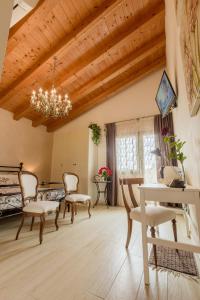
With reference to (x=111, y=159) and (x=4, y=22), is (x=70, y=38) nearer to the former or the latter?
(x=4, y=22)

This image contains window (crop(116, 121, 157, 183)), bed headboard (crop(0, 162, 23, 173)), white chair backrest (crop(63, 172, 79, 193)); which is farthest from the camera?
window (crop(116, 121, 157, 183))

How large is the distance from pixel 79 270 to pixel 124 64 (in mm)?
4212

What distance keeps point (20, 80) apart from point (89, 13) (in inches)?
81.1

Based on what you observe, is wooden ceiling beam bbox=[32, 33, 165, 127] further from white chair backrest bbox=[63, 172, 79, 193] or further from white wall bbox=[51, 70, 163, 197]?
white chair backrest bbox=[63, 172, 79, 193]

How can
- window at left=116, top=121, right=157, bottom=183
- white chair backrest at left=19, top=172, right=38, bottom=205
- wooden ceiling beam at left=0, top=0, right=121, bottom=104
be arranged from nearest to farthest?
white chair backrest at left=19, top=172, right=38, bottom=205 < wooden ceiling beam at left=0, top=0, right=121, bottom=104 < window at left=116, top=121, right=157, bottom=183

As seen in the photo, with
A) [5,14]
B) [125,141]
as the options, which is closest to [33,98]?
[5,14]

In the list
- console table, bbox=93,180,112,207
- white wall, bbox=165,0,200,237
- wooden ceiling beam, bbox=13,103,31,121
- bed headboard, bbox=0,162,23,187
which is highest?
wooden ceiling beam, bbox=13,103,31,121

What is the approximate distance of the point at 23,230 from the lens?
2.35m

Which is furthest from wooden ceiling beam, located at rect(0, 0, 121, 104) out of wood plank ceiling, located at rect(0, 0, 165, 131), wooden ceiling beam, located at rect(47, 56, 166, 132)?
wooden ceiling beam, located at rect(47, 56, 166, 132)

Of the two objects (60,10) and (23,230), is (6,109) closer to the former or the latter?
(60,10)

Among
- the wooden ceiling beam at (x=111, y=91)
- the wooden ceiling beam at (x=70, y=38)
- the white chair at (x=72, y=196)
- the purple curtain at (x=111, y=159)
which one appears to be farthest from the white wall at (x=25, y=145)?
the purple curtain at (x=111, y=159)

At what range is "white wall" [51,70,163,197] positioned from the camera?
4492 millimetres

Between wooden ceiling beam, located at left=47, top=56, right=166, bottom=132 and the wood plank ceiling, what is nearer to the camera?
the wood plank ceiling

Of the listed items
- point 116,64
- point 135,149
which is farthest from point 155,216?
point 116,64
